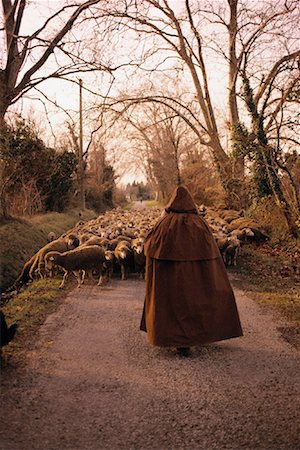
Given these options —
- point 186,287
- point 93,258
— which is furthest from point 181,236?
point 93,258

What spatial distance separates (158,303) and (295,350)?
189 centimetres

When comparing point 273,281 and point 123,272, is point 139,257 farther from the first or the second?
point 273,281

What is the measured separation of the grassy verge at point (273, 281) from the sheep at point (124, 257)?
2551 mm

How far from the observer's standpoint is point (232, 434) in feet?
13.0

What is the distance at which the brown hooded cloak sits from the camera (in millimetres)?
5750

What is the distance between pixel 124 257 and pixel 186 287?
211 inches

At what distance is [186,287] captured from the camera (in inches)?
229

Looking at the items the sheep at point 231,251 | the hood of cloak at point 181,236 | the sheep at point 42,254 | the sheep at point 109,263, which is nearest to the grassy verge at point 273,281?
the sheep at point 231,251

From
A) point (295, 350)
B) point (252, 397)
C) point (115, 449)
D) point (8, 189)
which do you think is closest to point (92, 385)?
point (115, 449)

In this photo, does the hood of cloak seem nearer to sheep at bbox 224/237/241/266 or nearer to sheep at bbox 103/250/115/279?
sheep at bbox 103/250/115/279

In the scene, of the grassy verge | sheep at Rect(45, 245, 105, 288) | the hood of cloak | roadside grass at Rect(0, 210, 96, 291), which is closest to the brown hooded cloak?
the hood of cloak

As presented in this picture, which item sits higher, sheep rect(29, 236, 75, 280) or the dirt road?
sheep rect(29, 236, 75, 280)

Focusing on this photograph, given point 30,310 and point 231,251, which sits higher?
point 231,251

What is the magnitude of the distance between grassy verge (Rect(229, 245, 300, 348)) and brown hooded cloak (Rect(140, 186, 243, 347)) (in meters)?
1.34
